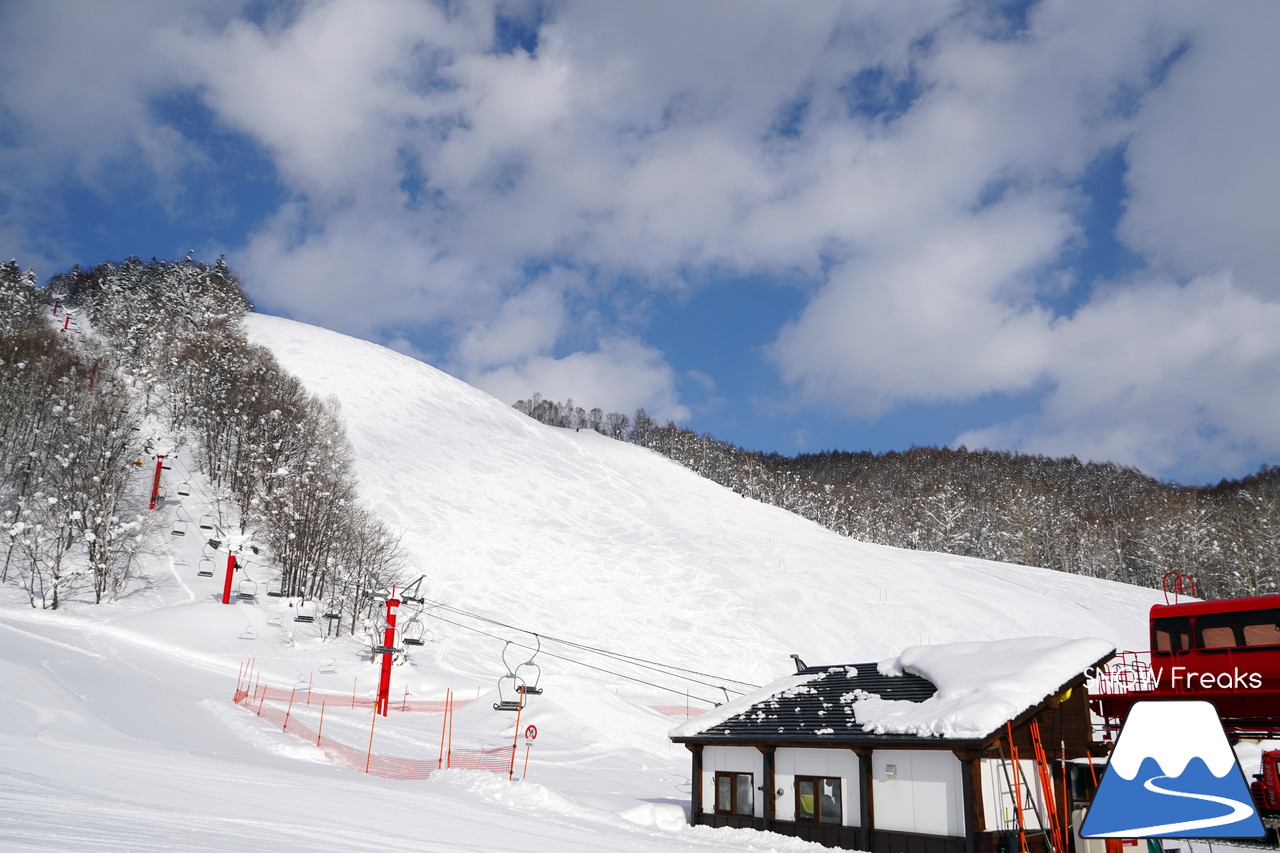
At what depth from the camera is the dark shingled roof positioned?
54.7 ft

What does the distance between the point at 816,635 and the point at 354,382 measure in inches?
2146

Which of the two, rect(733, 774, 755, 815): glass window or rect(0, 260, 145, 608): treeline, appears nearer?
rect(733, 774, 755, 815): glass window

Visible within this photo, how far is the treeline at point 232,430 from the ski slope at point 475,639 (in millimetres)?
2687

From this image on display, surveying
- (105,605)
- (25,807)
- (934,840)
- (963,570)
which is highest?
(963,570)

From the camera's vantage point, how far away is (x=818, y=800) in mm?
16703

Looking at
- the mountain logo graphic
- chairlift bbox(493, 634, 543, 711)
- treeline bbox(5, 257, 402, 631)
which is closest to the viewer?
the mountain logo graphic

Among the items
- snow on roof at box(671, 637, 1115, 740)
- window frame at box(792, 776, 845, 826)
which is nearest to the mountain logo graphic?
snow on roof at box(671, 637, 1115, 740)

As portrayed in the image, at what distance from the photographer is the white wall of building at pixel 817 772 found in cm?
1619

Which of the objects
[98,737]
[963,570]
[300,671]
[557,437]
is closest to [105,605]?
[300,671]

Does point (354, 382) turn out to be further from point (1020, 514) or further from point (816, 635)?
point (1020, 514)

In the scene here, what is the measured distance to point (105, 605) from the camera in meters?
39.6

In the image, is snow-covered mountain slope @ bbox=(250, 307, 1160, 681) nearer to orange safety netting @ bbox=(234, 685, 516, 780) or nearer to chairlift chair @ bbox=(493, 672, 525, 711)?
chairlift chair @ bbox=(493, 672, 525, 711)

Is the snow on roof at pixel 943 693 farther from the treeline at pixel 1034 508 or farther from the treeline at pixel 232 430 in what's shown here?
the treeline at pixel 1034 508

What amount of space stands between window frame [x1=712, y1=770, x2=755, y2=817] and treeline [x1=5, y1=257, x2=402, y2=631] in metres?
22.0
